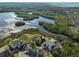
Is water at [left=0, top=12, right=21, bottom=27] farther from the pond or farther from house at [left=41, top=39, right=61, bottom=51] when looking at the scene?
house at [left=41, top=39, right=61, bottom=51]

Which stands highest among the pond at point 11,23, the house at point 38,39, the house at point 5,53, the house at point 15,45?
the pond at point 11,23

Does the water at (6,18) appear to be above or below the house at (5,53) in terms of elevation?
above

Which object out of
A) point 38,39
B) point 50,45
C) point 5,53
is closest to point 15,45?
point 5,53

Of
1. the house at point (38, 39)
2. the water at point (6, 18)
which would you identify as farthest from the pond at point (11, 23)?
the house at point (38, 39)

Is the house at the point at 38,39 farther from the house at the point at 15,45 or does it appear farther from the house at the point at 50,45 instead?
the house at the point at 15,45

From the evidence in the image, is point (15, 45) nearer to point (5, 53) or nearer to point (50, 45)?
point (5, 53)

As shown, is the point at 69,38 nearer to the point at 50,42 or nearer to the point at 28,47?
the point at 50,42

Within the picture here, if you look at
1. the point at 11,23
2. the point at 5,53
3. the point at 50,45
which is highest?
the point at 11,23

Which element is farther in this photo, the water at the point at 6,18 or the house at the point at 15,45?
the water at the point at 6,18

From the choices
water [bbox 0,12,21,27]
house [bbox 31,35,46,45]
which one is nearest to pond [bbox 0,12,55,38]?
water [bbox 0,12,21,27]
